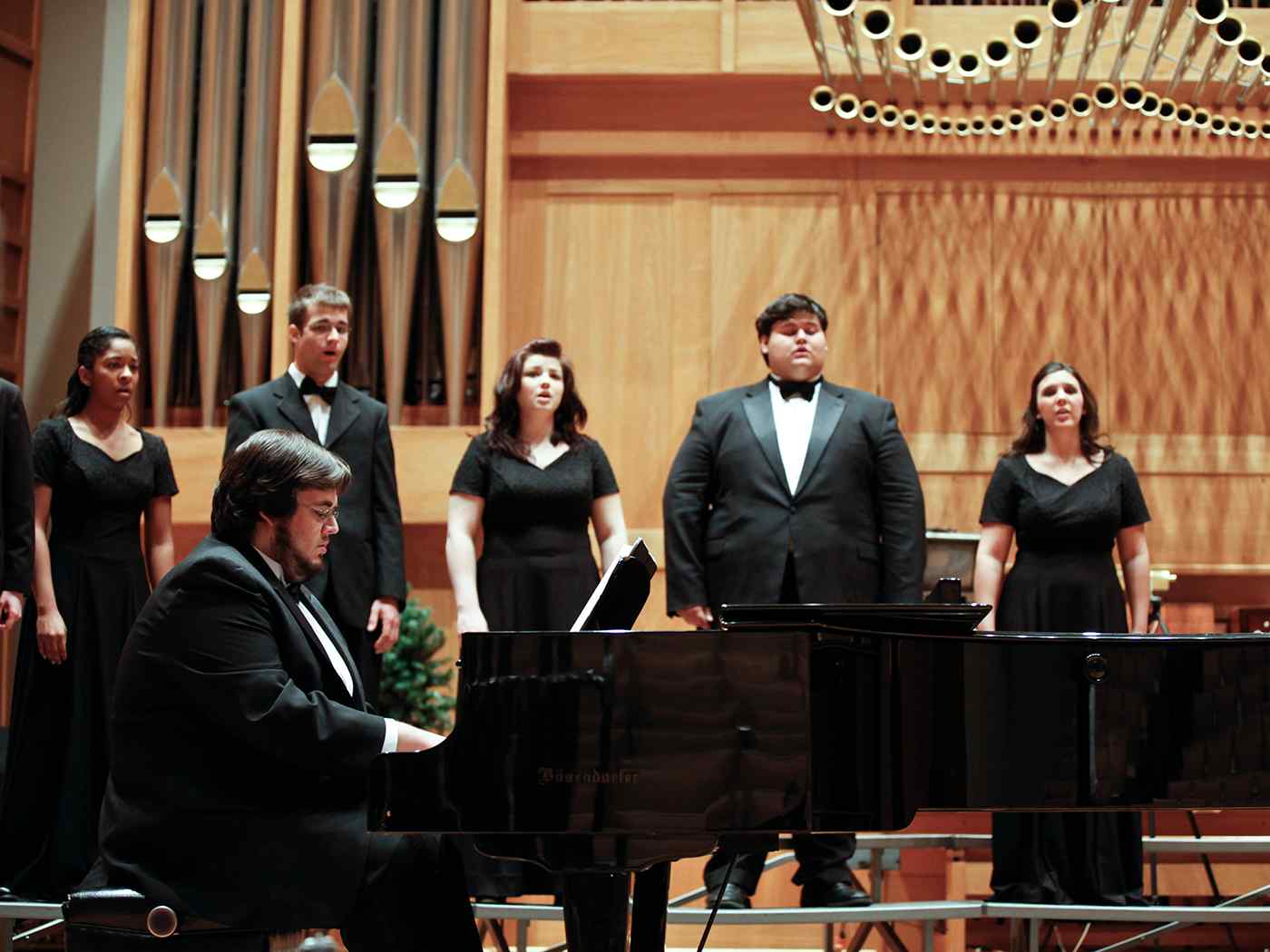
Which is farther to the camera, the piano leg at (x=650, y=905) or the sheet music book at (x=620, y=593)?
the piano leg at (x=650, y=905)

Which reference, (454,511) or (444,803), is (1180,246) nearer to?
A: (454,511)

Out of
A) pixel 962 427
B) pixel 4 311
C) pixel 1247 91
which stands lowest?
pixel 962 427

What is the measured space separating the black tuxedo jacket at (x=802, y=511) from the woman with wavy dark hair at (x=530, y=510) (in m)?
0.21

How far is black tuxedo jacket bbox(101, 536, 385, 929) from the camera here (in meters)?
2.25

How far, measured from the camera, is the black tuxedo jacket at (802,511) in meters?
3.76

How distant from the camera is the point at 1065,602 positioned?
396cm

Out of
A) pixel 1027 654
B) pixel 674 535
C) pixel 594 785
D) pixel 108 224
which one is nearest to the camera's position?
pixel 594 785

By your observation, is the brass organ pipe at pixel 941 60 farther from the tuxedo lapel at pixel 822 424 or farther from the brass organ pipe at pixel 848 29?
the tuxedo lapel at pixel 822 424

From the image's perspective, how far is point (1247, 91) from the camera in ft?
17.7

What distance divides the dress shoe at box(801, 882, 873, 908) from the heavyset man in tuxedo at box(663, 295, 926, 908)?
0.17 metres

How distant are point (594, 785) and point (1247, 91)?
4.27 meters

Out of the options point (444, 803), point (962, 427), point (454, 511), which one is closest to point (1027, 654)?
point (444, 803)

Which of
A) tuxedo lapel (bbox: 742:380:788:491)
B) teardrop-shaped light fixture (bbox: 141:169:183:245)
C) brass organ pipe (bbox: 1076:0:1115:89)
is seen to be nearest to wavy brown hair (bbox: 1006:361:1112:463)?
tuxedo lapel (bbox: 742:380:788:491)

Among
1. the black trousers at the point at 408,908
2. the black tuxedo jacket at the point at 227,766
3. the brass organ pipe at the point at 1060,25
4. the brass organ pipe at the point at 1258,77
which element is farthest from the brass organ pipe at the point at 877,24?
the black trousers at the point at 408,908
